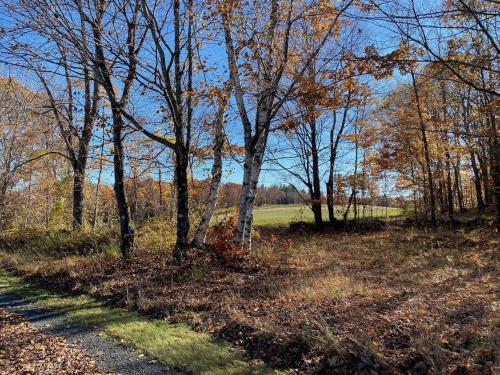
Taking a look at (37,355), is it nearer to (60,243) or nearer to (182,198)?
(182,198)

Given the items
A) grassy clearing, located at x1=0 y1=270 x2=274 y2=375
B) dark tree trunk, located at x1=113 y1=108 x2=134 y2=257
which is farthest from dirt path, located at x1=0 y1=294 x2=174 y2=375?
dark tree trunk, located at x1=113 y1=108 x2=134 y2=257

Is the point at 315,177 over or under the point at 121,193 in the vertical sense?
over

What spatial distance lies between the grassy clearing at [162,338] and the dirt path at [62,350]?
20 centimetres

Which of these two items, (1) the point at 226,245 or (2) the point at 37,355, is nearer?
(2) the point at 37,355

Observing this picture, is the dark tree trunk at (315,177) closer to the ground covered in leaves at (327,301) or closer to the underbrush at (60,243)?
the ground covered in leaves at (327,301)

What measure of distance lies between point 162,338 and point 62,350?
4.42 ft

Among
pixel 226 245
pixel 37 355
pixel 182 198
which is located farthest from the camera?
pixel 182 198

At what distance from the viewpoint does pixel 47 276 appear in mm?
10469

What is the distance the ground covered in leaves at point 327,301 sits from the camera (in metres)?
4.36

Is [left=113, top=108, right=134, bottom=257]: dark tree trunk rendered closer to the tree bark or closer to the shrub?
the tree bark

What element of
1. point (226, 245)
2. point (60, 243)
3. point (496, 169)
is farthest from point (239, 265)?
point (496, 169)

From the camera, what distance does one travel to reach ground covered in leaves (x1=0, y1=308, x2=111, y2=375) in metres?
4.68

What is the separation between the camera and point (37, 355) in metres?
5.14

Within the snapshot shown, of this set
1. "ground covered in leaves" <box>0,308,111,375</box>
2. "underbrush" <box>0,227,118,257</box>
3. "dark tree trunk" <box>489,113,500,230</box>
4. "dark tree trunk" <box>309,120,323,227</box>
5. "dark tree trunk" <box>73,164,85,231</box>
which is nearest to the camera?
"ground covered in leaves" <box>0,308,111,375</box>
